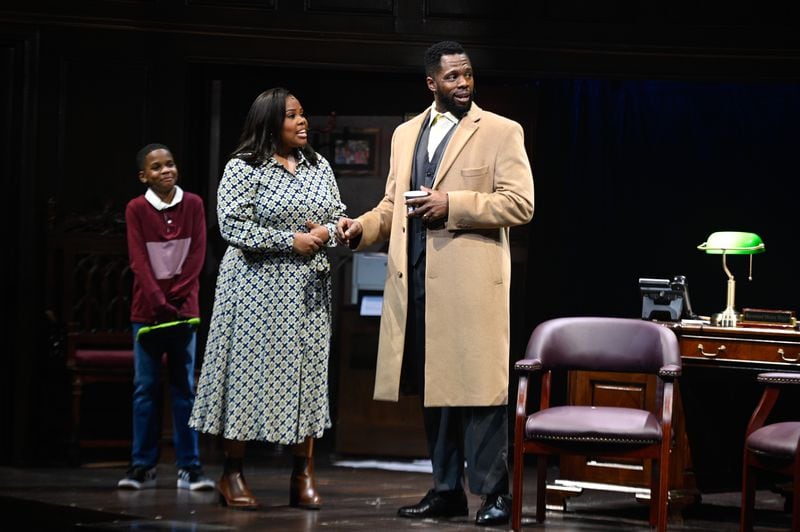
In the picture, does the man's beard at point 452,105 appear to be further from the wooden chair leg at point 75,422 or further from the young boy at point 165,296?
the wooden chair leg at point 75,422

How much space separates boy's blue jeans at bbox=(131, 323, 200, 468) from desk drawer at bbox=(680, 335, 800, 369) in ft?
7.36

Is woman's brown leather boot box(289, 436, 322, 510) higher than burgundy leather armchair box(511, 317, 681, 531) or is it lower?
lower

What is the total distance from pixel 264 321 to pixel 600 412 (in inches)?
53.8

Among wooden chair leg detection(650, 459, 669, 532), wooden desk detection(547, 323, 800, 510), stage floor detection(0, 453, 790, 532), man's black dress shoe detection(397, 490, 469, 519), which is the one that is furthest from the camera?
wooden desk detection(547, 323, 800, 510)

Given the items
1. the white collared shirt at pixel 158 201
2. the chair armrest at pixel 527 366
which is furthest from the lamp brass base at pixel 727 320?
the white collared shirt at pixel 158 201

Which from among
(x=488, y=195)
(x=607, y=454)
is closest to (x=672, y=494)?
(x=607, y=454)

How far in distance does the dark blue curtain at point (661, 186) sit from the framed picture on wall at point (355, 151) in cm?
101

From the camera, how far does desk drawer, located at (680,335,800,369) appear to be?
5.29 m

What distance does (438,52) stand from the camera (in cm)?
479

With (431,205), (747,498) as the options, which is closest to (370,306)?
(431,205)

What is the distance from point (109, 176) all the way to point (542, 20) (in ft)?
8.26

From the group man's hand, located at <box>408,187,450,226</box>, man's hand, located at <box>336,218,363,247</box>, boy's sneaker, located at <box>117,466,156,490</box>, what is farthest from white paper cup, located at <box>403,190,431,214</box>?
boy's sneaker, located at <box>117,466,156,490</box>

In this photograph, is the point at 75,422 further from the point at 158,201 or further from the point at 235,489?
the point at 235,489

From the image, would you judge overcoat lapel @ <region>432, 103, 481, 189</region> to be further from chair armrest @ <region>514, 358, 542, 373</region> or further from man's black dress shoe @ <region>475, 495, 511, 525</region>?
man's black dress shoe @ <region>475, 495, 511, 525</region>
